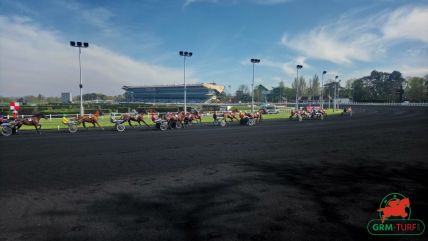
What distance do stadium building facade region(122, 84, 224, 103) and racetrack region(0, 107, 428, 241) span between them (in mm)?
123605

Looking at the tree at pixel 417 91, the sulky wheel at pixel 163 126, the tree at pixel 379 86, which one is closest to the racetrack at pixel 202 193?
the sulky wheel at pixel 163 126

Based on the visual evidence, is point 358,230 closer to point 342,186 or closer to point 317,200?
point 317,200

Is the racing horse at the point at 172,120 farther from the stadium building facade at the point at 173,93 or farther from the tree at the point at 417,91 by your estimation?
the stadium building facade at the point at 173,93

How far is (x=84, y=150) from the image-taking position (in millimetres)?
12094

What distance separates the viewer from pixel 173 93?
14362 cm

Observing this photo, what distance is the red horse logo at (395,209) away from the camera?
4926mm

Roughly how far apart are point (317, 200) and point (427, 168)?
15.6ft

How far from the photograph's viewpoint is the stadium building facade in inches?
5394

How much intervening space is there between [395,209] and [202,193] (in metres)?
3.56

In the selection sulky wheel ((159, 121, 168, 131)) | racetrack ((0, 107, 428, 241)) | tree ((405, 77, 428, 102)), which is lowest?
racetrack ((0, 107, 428, 241))

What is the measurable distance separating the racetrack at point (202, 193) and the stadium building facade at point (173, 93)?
123605 mm

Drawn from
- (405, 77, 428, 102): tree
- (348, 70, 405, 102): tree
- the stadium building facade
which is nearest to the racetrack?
(405, 77, 428, 102): tree

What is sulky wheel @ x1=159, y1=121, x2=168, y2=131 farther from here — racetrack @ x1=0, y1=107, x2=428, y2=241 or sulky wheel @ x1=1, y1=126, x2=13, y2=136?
racetrack @ x1=0, y1=107, x2=428, y2=241

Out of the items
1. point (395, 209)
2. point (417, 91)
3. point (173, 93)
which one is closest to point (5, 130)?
point (395, 209)
